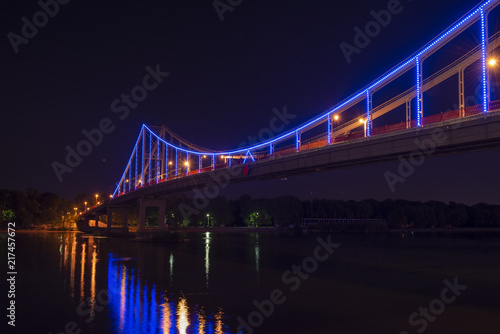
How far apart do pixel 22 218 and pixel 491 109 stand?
395ft

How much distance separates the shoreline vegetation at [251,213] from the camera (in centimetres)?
12449

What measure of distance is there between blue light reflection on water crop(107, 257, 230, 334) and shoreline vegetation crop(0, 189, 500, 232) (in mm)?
101514

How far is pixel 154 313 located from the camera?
16797 millimetres

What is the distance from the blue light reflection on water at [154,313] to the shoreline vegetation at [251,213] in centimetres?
10151

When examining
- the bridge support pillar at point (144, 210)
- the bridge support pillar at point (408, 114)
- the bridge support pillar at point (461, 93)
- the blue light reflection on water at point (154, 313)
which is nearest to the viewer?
the blue light reflection on water at point (154, 313)

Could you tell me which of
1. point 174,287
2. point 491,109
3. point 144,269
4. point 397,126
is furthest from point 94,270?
point 491,109

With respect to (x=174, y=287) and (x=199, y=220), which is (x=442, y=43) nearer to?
(x=174, y=287)

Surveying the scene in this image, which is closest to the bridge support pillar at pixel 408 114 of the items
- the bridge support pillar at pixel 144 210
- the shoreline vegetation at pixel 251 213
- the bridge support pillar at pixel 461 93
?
the bridge support pillar at pixel 461 93

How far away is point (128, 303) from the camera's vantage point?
18.7m

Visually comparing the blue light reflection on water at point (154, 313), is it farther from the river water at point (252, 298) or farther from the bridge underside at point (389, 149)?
the bridge underside at point (389, 149)

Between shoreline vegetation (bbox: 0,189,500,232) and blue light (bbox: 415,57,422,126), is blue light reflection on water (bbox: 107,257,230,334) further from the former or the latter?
shoreline vegetation (bbox: 0,189,500,232)

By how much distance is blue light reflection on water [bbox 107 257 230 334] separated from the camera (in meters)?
14.6

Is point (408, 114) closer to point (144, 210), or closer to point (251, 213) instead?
point (144, 210)

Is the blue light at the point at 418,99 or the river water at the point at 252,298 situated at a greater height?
the blue light at the point at 418,99
